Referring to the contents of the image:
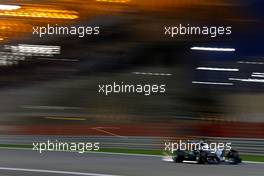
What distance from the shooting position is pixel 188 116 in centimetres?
265

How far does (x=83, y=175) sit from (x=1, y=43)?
63 centimetres

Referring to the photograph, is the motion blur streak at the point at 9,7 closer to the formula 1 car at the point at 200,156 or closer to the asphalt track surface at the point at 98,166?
the asphalt track surface at the point at 98,166

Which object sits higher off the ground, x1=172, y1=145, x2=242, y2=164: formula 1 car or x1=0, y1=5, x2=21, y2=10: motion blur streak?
x1=0, y1=5, x2=21, y2=10: motion blur streak

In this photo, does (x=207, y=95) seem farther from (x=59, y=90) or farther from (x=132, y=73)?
(x=59, y=90)

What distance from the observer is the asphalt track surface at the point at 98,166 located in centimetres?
267

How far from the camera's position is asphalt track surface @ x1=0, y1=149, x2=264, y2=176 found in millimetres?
2670

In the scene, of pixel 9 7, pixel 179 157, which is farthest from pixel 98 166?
pixel 9 7

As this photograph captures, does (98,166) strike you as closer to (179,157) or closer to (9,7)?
(179,157)

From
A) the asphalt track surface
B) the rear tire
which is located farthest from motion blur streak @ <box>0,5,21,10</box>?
the rear tire

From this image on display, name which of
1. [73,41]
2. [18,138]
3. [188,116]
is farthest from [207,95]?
[18,138]

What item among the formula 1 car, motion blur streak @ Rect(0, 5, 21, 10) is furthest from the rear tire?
motion blur streak @ Rect(0, 5, 21, 10)

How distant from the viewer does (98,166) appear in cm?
273

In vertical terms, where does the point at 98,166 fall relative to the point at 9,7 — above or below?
below

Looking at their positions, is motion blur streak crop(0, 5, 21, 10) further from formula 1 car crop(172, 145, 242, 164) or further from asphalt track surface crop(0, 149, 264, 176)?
formula 1 car crop(172, 145, 242, 164)
